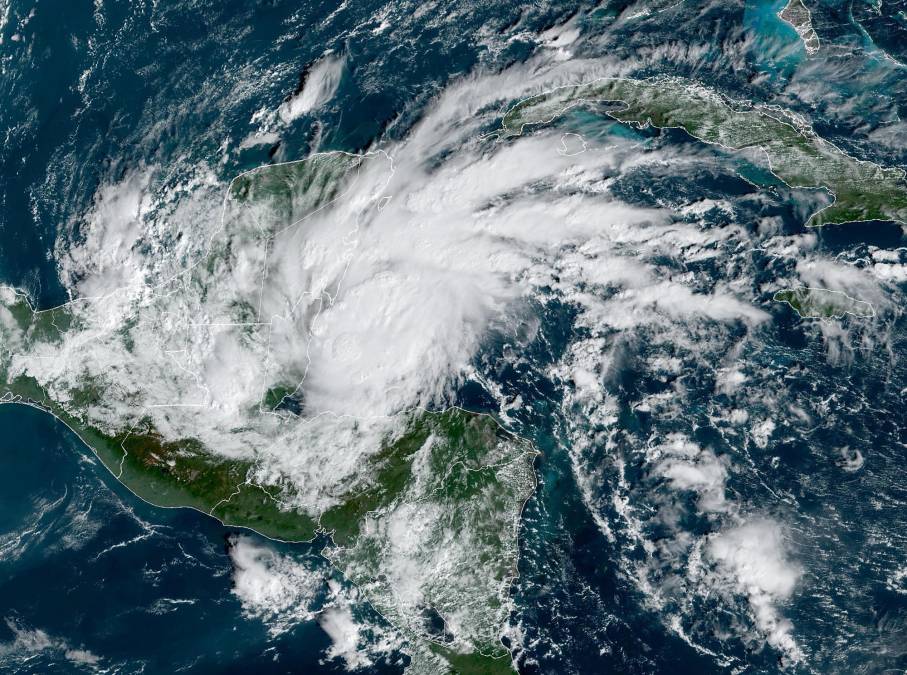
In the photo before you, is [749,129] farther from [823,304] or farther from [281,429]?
[281,429]

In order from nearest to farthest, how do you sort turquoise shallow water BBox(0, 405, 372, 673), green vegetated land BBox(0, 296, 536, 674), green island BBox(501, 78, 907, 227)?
green island BBox(501, 78, 907, 227) < green vegetated land BBox(0, 296, 536, 674) < turquoise shallow water BBox(0, 405, 372, 673)

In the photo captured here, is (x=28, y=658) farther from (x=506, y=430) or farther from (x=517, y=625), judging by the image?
(x=506, y=430)

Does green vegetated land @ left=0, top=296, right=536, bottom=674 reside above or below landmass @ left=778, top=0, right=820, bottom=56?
below

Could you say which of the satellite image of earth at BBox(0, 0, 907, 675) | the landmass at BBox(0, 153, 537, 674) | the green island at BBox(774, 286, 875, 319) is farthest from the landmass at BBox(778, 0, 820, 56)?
the landmass at BBox(0, 153, 537, 674)

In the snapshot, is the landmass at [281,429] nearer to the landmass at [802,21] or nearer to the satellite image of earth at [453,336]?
the satellite image of earth at [453,336]

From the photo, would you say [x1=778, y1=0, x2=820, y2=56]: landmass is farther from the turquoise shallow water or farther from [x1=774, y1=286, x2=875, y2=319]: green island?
the turquoise shallow water

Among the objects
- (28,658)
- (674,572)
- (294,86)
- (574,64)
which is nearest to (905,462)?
(674,572)
